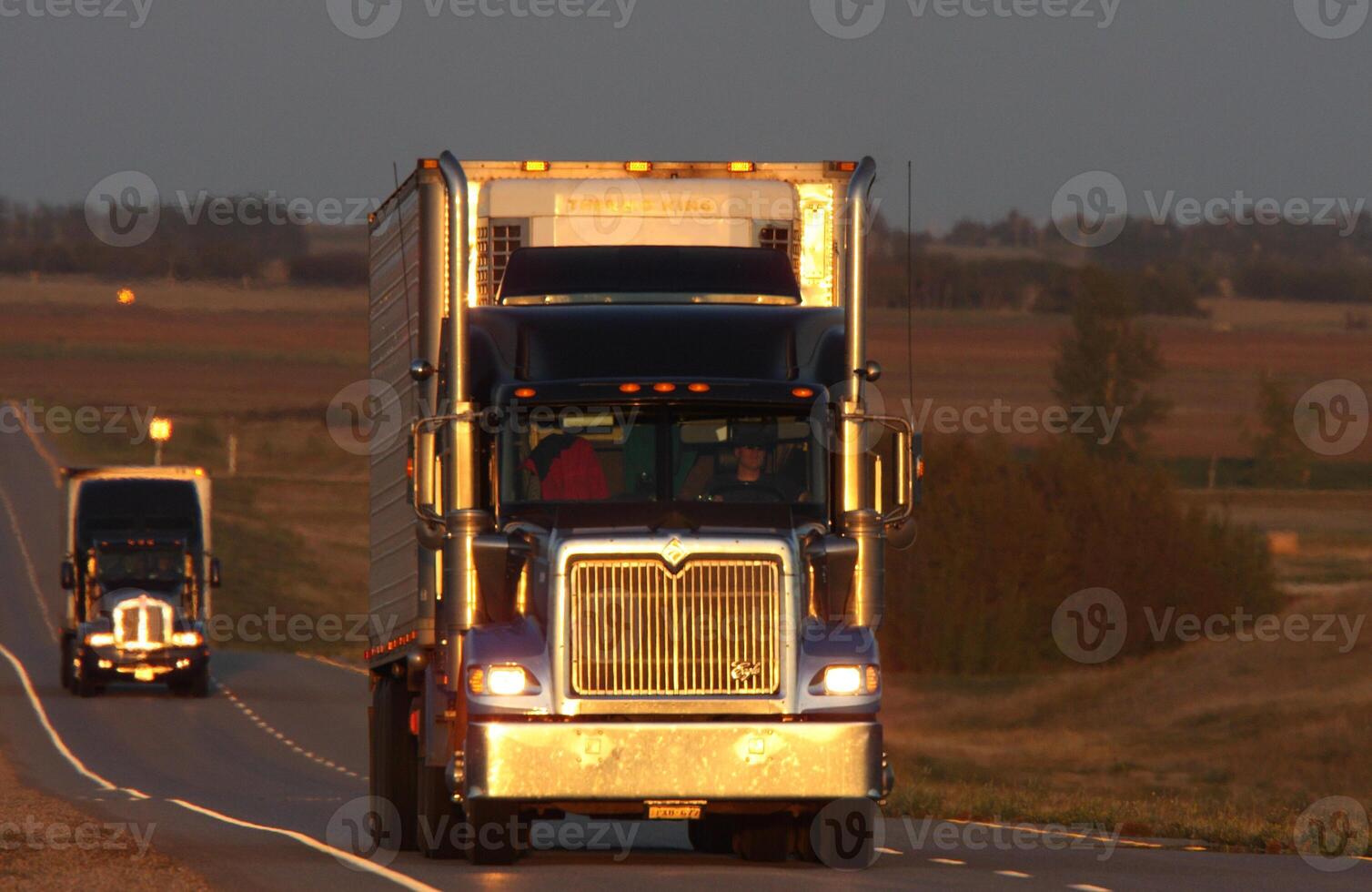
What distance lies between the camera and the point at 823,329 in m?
17.4

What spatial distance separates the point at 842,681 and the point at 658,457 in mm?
2004

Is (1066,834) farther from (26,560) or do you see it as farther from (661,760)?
(26,560)

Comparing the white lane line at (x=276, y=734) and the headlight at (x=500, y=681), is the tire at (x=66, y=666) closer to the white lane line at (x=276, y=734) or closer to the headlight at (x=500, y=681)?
the white lane line at (x=276, y=734)

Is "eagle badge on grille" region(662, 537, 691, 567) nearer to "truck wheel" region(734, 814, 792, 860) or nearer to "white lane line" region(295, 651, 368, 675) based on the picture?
"truck wheel" region(734, 814, 792, 860)

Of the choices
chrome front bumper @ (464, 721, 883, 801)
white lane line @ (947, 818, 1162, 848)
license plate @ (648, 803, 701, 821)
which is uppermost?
chrome front bumper @ (464, 721, 883, 801)

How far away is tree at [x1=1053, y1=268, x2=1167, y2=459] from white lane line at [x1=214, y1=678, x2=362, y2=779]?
307 feet

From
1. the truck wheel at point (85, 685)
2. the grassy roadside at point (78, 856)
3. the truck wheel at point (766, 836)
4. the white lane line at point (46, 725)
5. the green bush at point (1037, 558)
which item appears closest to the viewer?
the grassy roadside at point (78, 856)

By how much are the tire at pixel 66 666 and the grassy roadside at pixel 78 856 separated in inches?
1202

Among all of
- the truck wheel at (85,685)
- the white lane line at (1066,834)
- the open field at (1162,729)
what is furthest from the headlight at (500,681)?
the truck wheel at (85,685)

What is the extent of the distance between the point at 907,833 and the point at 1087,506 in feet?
292

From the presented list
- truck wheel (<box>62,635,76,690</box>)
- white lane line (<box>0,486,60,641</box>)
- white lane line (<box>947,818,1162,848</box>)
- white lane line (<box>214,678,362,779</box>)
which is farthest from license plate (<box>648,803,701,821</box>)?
white lane line (<box>0,486,60,641</box>)

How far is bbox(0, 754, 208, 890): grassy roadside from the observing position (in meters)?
16.8

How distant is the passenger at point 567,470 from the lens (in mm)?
16828

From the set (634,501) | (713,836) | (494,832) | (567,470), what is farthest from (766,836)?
(567,470)
